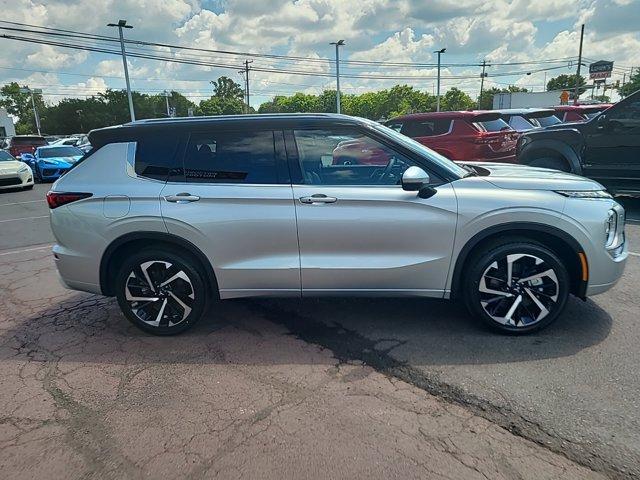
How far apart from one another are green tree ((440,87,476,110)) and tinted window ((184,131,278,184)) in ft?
255

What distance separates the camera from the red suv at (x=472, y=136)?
9930 mm

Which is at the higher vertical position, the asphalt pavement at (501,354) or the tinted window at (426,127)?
the tinted window at (426,127)

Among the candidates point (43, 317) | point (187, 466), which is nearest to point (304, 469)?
point (187, 466)

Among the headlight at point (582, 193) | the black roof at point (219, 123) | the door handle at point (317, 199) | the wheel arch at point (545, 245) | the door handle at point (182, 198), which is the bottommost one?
the wheel arch at point (545, 245)

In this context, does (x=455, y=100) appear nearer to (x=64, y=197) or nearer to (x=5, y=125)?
(x=5, y=125)

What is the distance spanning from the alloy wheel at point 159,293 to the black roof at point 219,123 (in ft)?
3.58

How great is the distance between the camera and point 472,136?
991 cm

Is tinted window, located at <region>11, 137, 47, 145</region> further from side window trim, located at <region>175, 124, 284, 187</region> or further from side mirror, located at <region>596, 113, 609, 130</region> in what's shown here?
side mirror, located at <region>596, 113, 609, 130</region>

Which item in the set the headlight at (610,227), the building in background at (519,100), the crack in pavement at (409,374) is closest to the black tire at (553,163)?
the headlight at (610,227)

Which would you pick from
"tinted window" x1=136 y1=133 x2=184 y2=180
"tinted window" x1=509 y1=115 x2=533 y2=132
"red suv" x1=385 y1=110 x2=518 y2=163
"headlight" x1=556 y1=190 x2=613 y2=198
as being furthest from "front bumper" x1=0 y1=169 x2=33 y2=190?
"headlight" x1=556 y1=190 x2=613 y2=198

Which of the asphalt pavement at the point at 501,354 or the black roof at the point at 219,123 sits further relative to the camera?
the black roof at the point at 219,123

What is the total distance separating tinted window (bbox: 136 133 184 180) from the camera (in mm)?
3709

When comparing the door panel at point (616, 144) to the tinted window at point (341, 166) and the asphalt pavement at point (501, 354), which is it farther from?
the tinted window at point (341, 166)

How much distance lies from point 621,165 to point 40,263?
9191mm
